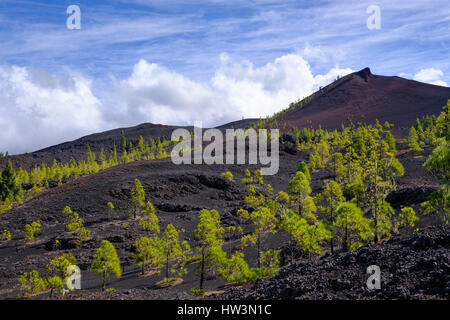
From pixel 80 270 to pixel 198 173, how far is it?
50140 mm

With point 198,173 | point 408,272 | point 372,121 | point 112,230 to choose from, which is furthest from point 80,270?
point 372,121

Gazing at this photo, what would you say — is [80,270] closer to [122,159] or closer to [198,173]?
[198,173]

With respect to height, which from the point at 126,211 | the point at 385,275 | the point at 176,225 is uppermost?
the point at 385,275

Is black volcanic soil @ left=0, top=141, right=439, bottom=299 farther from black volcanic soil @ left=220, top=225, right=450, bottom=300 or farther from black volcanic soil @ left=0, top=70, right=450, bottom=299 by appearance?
black volcanic soil @ left=220, top=225, right=450, bottom=300

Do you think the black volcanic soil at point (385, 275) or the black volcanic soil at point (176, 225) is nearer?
the black volcanic soil at point (385, 275)

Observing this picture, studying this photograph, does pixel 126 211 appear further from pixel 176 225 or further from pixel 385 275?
pixel 385 275

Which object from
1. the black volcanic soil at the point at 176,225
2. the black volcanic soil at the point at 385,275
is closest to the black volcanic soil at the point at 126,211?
the black volcanic soil at the point at 176,225

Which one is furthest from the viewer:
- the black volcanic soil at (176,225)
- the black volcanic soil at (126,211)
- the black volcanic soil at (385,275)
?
the black volcanic soil at (126,211)

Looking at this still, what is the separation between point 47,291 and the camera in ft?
127

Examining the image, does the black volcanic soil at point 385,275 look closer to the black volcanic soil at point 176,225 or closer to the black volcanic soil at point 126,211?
the black volcanic soil at point 176,225

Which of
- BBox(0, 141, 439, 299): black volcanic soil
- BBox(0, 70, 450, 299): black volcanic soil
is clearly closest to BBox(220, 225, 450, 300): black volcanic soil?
BBox(0, 70, 450, 299): black volcanic soil

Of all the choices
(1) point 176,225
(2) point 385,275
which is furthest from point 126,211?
(2) point 385,275

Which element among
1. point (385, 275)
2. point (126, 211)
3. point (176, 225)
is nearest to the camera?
point (385, 275)

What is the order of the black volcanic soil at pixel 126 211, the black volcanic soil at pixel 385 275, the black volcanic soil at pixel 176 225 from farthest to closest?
the black volcanic soil at pixel 126 211
the black volcanic soil at pixel 176 225
the black volcanic soil at pixel 385 275
